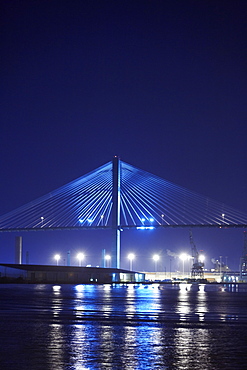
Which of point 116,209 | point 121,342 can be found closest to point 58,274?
point 116,209

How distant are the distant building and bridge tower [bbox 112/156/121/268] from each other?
2.39 metres

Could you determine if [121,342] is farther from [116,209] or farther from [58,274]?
[116,209]

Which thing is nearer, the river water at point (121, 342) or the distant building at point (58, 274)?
the river water at point (121, 342)

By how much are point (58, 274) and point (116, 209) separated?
1612 cm

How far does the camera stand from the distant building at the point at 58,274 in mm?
83625

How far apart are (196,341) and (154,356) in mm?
2409

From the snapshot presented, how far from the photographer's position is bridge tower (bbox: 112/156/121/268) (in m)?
95.4

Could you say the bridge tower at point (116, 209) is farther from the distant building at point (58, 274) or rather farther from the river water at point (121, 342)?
the river water at point (121, 342)

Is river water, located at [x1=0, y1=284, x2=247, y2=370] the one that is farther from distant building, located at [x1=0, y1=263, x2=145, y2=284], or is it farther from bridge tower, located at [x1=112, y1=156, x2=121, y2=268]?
bridge tower, located at [x1=112, y1=156, x2=121, y2=268]

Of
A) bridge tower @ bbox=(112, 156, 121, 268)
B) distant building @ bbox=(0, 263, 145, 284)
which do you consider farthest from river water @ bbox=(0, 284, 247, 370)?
bridge tower @ bbox=(112, 156, 121, 268)

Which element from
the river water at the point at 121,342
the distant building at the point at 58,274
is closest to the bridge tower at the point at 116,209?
the distant building at the point at 58,274

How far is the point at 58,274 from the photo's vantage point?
8812 centimetres

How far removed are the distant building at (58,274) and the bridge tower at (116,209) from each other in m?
2.39

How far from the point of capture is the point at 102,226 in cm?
9762
